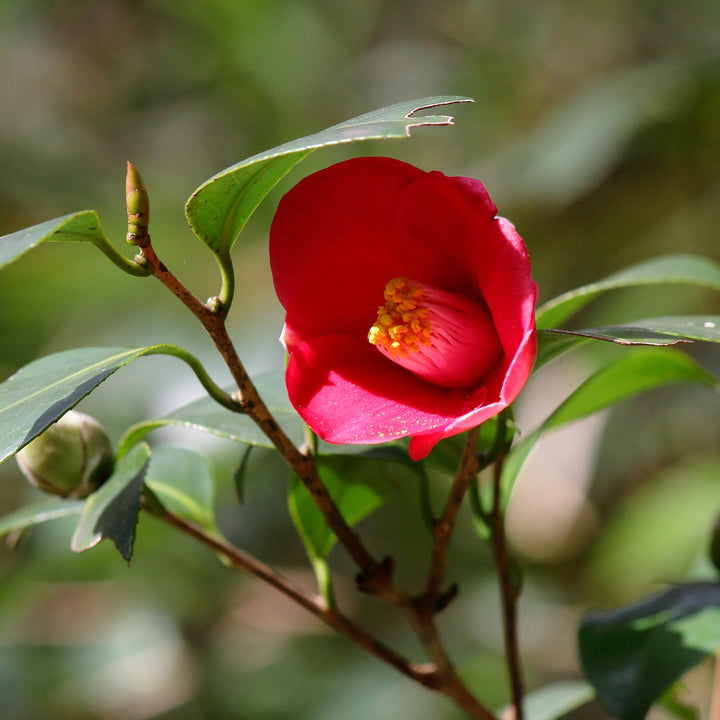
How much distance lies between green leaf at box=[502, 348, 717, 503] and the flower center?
9.2 inches

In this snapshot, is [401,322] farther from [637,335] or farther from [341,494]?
[341,494]

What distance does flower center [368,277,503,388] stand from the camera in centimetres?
58

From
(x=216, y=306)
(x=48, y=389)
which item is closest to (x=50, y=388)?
(x=48, y=389)

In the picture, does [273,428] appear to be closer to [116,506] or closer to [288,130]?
[116,506]

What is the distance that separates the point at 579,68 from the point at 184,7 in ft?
4.52

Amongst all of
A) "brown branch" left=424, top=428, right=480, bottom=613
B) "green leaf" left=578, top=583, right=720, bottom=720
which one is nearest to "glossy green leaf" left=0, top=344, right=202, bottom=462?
"brown branch" left=424, top=428, right=480, bottom=613

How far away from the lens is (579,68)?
9.78ft

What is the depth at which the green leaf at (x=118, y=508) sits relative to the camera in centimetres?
58

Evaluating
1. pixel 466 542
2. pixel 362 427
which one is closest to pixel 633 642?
pixel 362 427

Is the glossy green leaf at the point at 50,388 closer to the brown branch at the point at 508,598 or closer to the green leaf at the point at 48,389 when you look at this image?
the green leaf at the point at 48,389

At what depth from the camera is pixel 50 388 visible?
54 centimetres

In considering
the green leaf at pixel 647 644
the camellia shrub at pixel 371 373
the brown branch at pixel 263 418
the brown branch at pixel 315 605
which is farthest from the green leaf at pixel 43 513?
the green leaf at pixel 647 644

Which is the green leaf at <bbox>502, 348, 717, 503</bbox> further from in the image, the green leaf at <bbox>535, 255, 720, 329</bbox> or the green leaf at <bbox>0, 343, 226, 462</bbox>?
the green leaf at <bbox>0, 343, 226, 462</bbox>

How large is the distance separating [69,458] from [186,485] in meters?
0.18
